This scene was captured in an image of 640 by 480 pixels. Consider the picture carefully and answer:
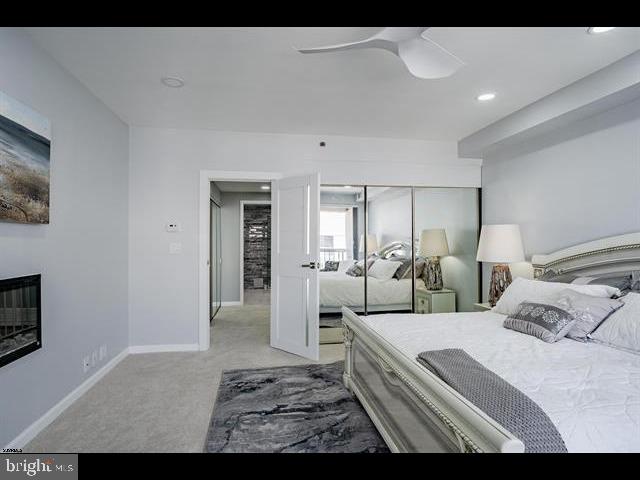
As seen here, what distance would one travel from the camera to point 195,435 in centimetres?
212

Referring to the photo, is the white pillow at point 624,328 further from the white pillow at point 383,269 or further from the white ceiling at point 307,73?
the white pillow at point 383,269

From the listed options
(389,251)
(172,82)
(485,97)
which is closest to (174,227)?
(172,82)

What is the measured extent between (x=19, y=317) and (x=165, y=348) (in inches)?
78.0

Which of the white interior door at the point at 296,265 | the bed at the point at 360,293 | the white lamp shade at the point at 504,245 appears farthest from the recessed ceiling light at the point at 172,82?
the white lamp shade at the point at 504,245

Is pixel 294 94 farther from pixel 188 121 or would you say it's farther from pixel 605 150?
pixel 605 150

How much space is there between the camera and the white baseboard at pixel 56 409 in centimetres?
200

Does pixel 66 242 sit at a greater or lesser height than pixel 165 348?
greater

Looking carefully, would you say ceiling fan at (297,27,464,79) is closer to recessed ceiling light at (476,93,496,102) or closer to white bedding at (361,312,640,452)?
recessed ceiling light at (476,93,496,102)

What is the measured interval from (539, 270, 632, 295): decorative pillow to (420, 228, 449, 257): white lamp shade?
1.26m

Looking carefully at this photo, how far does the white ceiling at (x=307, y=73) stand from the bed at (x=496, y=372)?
1.42 meters

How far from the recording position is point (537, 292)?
260 centimetres

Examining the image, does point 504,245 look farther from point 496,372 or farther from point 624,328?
point 496,372

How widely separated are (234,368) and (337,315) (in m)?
1.36
